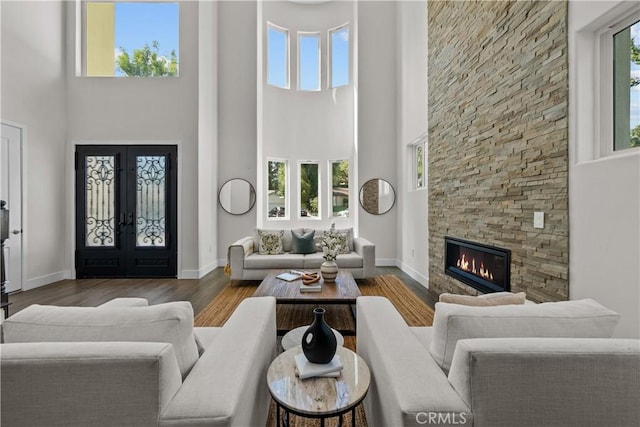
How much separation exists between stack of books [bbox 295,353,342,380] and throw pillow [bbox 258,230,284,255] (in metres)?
3.82

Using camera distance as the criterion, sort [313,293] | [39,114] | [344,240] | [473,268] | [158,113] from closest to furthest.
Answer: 1. [313,293]
2. [473,268]
3. [39,114]
4. [344,240]
5. [158,113]

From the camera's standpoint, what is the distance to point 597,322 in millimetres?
1203

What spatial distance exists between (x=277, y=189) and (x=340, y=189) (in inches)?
56.3

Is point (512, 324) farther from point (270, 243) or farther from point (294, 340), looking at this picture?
point (270, 243)

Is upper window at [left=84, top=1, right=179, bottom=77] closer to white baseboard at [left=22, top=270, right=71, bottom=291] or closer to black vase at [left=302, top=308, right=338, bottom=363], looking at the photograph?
white baseboard at [left=22, top=270, right=71, bottom=291]

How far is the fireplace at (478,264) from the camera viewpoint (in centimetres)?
285

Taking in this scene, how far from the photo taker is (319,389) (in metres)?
1.19

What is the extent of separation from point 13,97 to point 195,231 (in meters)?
2.97

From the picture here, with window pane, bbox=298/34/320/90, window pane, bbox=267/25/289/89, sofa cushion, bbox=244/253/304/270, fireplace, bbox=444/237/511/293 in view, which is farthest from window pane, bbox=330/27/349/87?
fireplace, bbox=444/237/511/293

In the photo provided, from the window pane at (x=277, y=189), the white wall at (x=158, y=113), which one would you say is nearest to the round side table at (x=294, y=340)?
the white wall at (x=158, y=113)

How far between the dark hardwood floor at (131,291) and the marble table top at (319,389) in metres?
2.75

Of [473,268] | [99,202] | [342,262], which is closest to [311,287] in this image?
[342,262]

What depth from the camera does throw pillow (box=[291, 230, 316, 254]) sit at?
5.07 meters

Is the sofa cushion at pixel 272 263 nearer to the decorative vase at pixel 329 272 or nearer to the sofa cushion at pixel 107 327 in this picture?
the decorative vase at pixel 329 272
